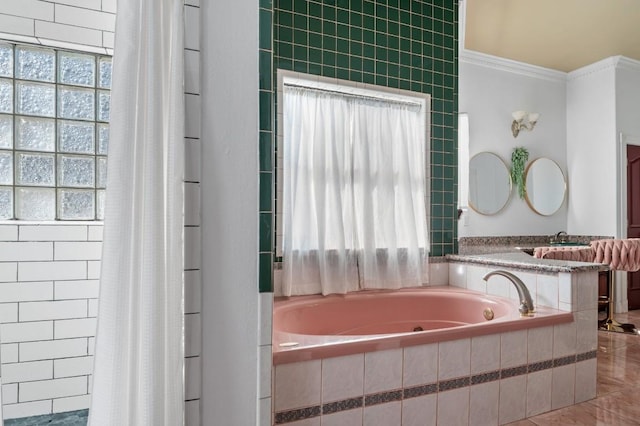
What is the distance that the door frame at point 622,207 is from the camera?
4387mm

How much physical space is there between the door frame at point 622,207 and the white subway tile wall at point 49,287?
478 centimetres

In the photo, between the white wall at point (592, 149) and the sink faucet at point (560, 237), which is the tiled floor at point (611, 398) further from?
the white wall at point (592, 149)

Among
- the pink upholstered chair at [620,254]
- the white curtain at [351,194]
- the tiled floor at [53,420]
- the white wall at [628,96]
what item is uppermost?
the white wall at [628,96]

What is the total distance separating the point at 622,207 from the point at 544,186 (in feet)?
2.51

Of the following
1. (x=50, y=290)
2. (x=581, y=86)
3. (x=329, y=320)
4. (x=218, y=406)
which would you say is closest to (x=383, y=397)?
(x=218, y=406)

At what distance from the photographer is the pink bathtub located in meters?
2.08

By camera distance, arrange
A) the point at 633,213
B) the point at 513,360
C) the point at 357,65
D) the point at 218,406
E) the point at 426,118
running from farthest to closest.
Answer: the point at 633,213 < the point at 426,118 < the point at 357,65 < the point at 513,360 < the point at 218,406

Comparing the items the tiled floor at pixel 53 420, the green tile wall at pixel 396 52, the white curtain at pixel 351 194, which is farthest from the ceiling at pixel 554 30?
the tiled floor at pixel 53 420

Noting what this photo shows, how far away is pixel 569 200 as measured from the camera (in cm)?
479

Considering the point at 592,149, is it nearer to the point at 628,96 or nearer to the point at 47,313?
the point at 628,96

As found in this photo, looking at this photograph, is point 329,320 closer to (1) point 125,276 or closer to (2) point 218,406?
(2) point 218,406

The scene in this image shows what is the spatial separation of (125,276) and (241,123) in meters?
0.58

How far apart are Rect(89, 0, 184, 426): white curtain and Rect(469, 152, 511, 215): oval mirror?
3506 millimetres

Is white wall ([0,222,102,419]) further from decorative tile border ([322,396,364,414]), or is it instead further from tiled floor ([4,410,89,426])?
decorative tile border ([322,396,364,414])
